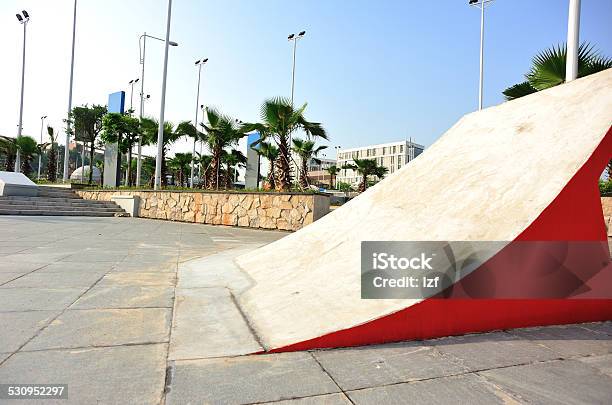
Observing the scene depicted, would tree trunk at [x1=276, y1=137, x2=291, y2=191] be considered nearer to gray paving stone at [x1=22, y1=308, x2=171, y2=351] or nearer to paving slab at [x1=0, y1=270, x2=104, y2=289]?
paving slab at [x1=0, y1=270, x2=104, y2=289]

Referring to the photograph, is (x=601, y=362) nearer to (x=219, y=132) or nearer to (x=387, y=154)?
(x=219, y=132)

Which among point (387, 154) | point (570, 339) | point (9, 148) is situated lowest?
point (570, 339)

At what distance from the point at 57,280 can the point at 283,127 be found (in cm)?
1026

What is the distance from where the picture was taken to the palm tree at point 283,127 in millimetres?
13539

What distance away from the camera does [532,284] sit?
9.87 feet

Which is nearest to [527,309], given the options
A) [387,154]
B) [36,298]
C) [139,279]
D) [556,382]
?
[556,382]

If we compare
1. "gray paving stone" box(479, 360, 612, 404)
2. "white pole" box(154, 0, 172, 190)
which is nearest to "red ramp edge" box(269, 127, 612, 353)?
"gray paving stone" box(479, 360, 612, 404)

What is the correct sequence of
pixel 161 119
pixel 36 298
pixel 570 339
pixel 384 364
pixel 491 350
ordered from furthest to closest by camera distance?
pixel 161 119, pixel 36 298, pixel 570 339, pixel 491 350, pixel 384 364

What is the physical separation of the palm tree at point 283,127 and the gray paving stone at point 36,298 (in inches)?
409

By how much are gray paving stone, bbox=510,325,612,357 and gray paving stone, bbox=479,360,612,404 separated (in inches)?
9.6

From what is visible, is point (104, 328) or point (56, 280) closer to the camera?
point (104, 328)

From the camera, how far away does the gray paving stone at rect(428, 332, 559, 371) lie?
241cm

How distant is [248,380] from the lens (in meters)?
2.13

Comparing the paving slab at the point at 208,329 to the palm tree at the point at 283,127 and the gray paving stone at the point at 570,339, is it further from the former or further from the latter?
the palm tree at the point at 283,127
